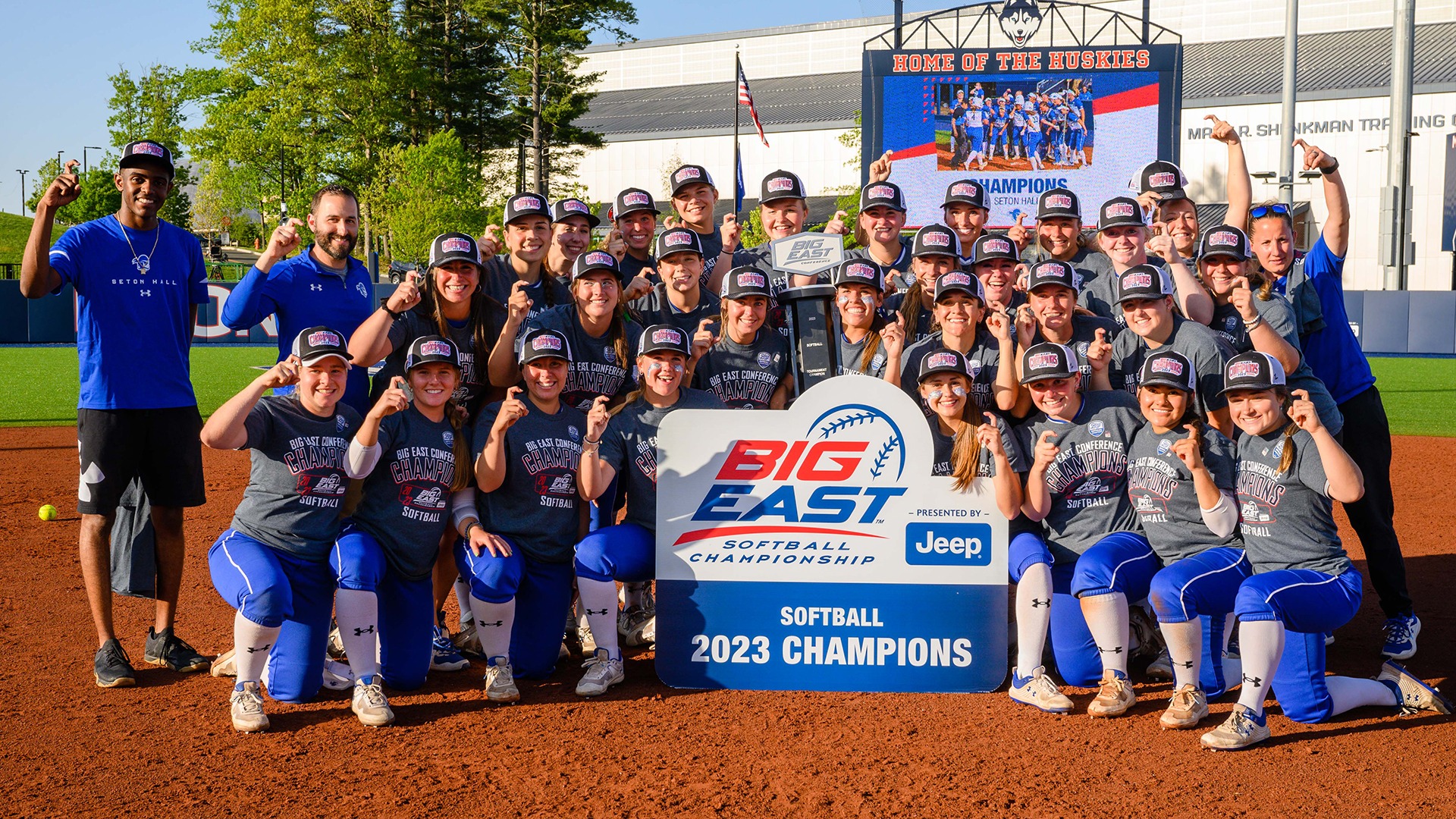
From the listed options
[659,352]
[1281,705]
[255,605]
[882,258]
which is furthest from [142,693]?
[1281,705]

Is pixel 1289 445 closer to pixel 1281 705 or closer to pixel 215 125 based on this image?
pixel 1281 705

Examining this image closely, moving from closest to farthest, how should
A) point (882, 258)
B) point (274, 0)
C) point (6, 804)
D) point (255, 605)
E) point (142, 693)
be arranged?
point (6, 804)
point (255, 605)
point (142, 693)
point (882, 258)
point (274, 0)

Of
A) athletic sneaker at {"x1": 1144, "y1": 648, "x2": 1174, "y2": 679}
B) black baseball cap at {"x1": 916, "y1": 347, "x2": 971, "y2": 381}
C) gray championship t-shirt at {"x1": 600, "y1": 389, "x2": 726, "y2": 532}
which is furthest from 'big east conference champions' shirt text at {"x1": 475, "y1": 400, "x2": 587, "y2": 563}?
athletic sneaker at {"x1": 1144, "y1": 648, "x2": 1174, "y2": 679}

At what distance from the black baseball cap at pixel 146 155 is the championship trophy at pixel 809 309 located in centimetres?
296

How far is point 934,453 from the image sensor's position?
533 centimetres

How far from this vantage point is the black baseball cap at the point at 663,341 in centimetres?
533

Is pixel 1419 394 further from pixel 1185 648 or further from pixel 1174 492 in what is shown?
pixel 1185 648

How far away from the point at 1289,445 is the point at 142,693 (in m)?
5.11

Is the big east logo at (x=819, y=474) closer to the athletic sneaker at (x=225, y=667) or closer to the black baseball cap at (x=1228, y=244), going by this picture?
the black baseball cap at (x=1228, y=244)

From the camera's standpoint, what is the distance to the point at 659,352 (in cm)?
537

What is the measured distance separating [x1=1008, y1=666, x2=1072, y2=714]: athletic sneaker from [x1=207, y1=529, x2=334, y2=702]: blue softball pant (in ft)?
10.1

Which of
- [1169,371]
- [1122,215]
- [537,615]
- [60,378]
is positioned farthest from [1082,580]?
[60,378]

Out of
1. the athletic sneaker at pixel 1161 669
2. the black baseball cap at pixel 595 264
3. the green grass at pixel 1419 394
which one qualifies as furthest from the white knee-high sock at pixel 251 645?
the green grass at pixel 1419 394

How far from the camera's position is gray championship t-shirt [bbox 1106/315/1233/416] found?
529 centimetres
